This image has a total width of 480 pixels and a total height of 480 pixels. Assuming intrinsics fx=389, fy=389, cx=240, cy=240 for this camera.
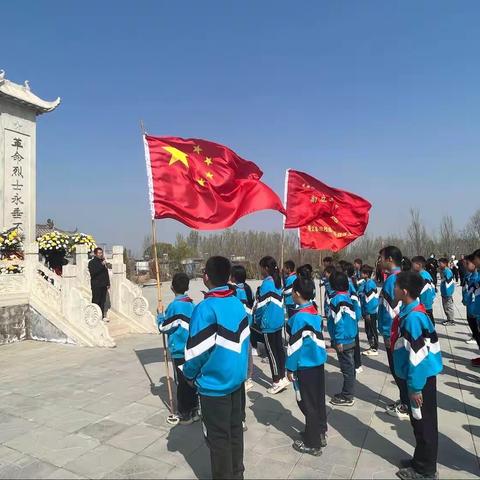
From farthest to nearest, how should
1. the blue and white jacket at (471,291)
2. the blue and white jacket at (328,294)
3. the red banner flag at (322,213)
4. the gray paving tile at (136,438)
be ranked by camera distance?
the red banner flag at (322,213)
the blue and white jacket at (471,291)
the blue and white jacket at (328,294)
the gray paving tile at (136,438)

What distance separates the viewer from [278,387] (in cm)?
547

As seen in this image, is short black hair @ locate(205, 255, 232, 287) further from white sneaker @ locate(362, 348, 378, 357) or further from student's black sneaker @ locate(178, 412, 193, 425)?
white sneaker @ locate(362, 348, 378, 357)

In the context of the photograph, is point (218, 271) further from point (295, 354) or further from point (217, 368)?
point (295, 354)

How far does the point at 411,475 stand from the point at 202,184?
399 centimetres

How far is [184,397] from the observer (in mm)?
4418

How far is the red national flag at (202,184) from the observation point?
500cm

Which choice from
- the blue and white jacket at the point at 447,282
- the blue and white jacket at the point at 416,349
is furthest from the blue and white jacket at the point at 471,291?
the blue and white jacket at the point at 416,349

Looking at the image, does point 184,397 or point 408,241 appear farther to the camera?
point 408,241

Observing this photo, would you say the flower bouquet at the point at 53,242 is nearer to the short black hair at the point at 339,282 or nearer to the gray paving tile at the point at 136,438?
the gray paving tile at the point at 136,438

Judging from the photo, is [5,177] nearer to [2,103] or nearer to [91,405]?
[2,103]

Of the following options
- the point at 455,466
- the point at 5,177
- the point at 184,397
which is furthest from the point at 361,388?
the point at 5,177

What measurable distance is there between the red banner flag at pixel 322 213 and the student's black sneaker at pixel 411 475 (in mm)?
5188

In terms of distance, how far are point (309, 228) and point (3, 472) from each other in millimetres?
6822

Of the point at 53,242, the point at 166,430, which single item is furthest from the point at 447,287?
the point at 53,242
